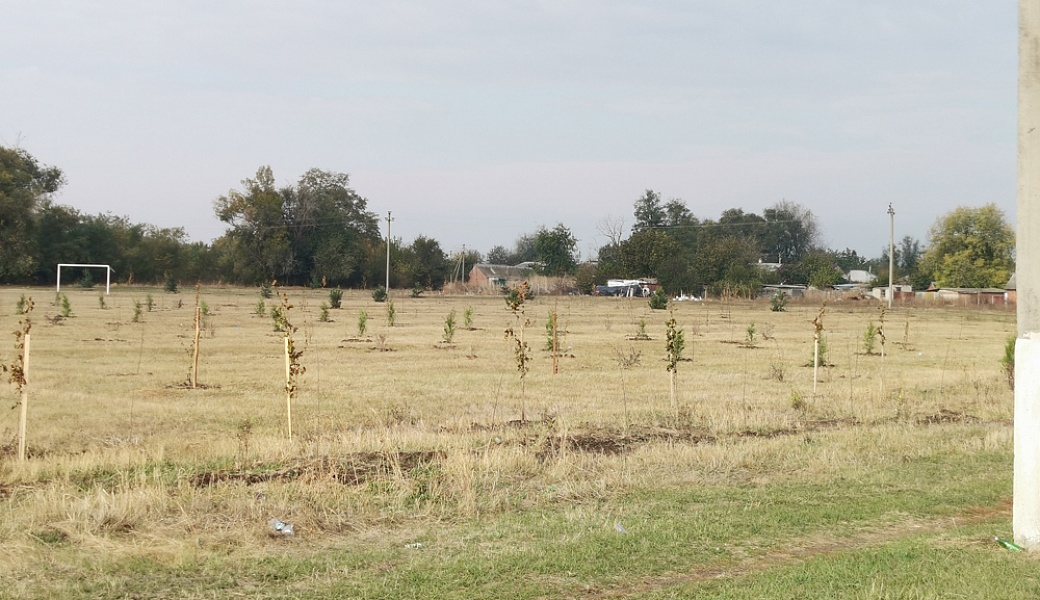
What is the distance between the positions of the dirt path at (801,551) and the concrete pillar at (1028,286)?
97cm

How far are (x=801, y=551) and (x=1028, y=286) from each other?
7.59 ft

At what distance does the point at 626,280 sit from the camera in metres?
96.7

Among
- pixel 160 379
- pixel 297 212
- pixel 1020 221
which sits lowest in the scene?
pixel 160 379

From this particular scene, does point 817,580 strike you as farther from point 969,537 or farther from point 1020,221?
point 1020,221

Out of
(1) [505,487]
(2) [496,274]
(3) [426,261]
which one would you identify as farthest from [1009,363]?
(2) [496,274]

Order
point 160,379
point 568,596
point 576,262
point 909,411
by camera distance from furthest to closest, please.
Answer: point 576,262 → point 160,379 → point 909,411 → point 568,596

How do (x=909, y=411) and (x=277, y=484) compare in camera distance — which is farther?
(x=909, y=411)

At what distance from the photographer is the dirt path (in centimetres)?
578

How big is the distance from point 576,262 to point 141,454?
101 meters

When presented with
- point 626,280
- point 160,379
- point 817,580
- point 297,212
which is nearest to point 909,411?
point 817,580

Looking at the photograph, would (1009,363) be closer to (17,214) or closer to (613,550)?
(613,550)

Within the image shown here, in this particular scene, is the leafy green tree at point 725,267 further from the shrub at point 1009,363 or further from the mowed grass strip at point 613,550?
the mowed grass strip at point 613,550

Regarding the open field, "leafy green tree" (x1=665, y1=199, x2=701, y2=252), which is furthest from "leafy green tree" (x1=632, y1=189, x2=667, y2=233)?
the open field

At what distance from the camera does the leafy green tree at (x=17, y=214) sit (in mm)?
68438
